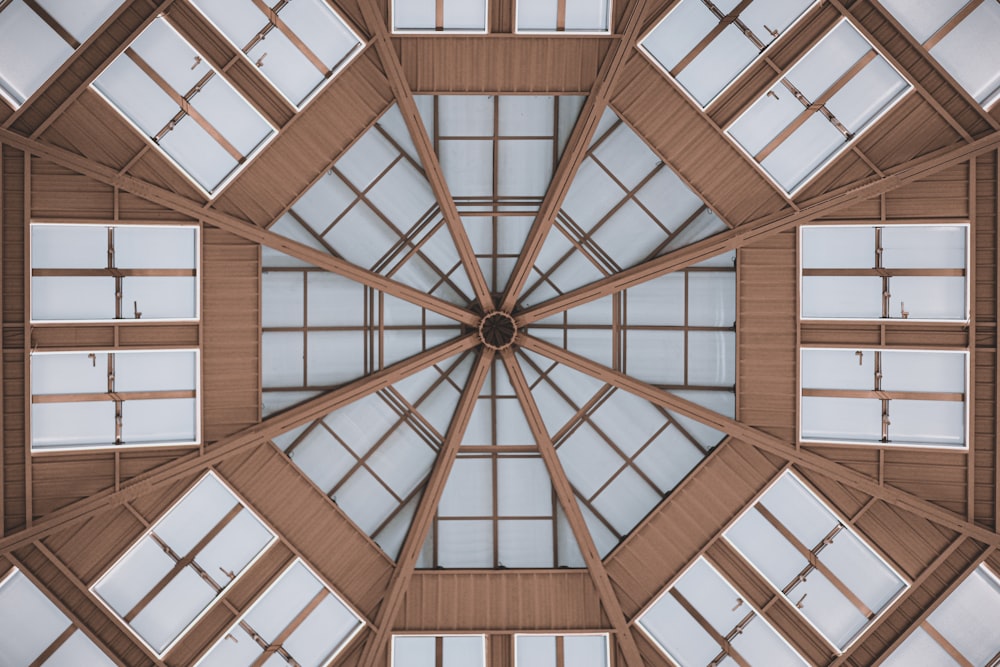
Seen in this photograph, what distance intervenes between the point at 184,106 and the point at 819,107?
13423 millimetres

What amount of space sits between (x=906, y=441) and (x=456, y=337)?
34.8 feet

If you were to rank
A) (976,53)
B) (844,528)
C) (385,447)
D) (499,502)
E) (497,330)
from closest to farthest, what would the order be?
(976,53), (844,528), (497,330), (385,447), (499,502)

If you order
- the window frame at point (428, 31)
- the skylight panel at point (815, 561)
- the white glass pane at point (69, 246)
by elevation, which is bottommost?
the white glass pane at point (69, 246)

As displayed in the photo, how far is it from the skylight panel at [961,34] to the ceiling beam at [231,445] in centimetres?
1140

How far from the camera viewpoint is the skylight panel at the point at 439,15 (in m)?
16.2

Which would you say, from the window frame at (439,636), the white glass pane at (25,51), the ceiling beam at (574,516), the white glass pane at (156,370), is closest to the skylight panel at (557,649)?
the ceiling beam at (574,516)

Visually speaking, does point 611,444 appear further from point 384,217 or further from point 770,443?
point 384,217

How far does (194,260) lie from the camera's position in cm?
1702

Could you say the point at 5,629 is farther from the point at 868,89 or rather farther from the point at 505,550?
the point at 868,89

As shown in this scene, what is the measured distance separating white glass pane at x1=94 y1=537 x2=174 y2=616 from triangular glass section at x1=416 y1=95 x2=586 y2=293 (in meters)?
9.90

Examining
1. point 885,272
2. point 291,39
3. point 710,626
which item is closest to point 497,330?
point 291,39

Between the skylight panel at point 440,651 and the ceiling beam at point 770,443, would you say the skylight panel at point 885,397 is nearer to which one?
the ceiling beam at point 770,443

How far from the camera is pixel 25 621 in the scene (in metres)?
16.8

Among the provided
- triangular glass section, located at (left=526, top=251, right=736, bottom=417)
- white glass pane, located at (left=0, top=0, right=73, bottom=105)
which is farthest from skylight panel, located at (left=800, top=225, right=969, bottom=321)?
white glass pane, located at (left=0, top=0, right=73, bottom=105)
